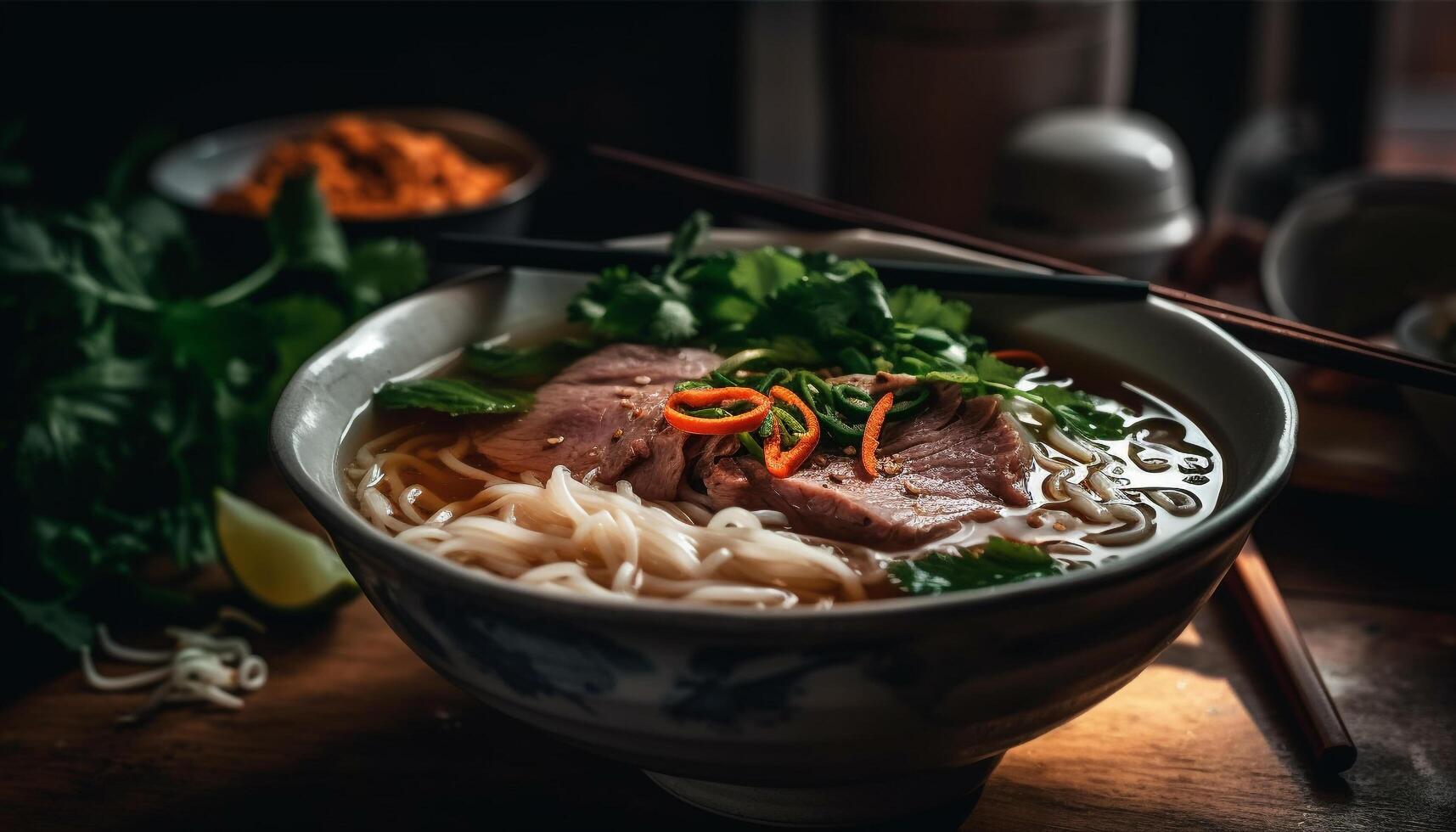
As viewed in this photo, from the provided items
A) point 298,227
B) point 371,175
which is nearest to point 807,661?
point 298,227

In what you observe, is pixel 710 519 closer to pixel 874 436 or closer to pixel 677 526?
pixel 677 526

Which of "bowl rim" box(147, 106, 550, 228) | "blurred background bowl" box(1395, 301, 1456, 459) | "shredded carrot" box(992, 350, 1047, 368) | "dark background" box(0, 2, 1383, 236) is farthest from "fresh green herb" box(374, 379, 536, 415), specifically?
"dark background" box(0, 2, 1383, 236)

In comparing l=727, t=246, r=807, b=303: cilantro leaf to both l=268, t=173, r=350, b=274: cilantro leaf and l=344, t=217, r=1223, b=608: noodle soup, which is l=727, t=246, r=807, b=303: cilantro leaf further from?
l=268, t=173, r=350, b=274: cilantro leaf

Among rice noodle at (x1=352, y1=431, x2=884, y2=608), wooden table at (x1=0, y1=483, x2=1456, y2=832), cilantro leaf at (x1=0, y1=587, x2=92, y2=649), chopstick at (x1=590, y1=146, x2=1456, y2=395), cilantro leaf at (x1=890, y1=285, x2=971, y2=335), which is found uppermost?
chopstick at (x1=590, y1=146, x2=1456, y2=395)

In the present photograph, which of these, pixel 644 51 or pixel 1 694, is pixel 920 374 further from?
pixel 644 51

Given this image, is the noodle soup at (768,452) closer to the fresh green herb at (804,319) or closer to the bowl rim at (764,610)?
the fresh green herb at (804,319)

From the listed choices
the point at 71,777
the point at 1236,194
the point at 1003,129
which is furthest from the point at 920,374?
the point at 1236,194
